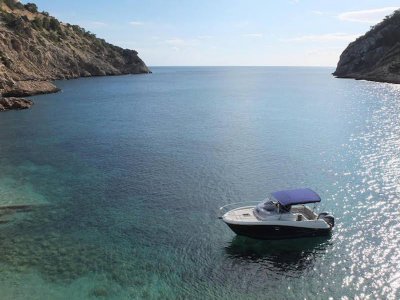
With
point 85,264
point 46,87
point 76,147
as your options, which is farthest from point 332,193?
point 46,87

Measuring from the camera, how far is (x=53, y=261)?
1235 inches

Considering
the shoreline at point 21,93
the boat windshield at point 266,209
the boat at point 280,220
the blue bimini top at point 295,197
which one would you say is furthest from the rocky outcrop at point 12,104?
the blue bimini top at point 295,197

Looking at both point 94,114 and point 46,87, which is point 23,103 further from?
point 46,87

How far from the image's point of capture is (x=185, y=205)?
42.9 meters

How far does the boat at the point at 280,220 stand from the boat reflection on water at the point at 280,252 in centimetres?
54

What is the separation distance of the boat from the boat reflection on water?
54 cm

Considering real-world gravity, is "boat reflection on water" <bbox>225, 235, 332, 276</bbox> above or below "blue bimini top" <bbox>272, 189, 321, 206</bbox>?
below

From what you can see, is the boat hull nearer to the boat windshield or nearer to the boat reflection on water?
the boat reflection on water

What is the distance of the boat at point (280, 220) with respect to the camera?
113 ft

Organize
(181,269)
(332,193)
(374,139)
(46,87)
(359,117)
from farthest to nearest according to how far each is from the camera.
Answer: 1. (46,87)
2. (359,117)
3. (374,139)
4. (332,193)
5. (181,269)

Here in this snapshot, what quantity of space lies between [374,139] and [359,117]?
2632 cm

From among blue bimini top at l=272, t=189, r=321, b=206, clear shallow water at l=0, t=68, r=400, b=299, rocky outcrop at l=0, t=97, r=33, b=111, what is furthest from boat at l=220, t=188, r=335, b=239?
rocky outcrop at l=0, t=97, r=33, b=111

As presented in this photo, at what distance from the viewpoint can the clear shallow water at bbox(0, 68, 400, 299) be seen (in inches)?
1140

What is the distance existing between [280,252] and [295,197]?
5.43 m
